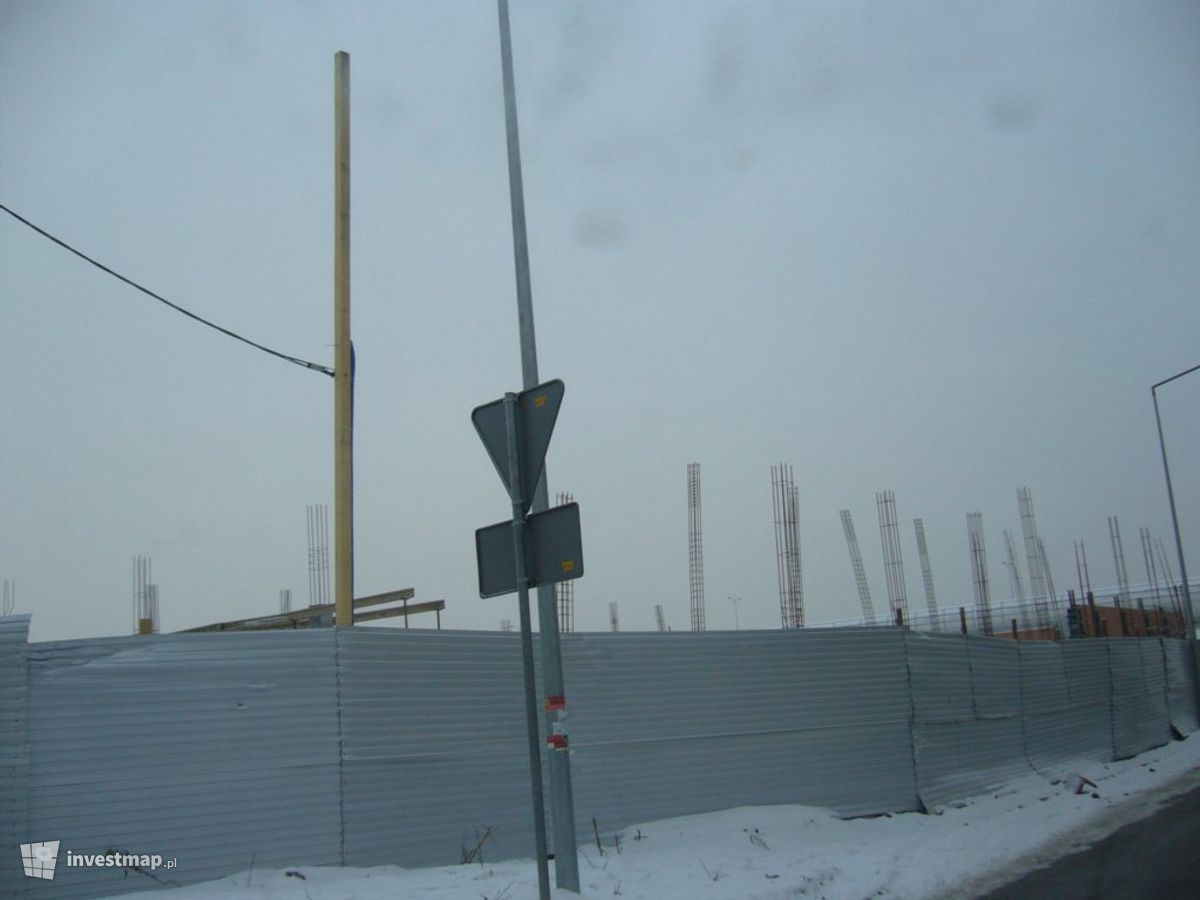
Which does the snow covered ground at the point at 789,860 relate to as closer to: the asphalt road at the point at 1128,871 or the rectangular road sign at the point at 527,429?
Answer: the asphalt road at the point at 1128,871

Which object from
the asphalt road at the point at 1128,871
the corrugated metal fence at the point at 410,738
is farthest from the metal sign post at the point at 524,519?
the asphalt road at the point at 1128,871

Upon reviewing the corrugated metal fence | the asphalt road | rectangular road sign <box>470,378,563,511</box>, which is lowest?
the asphalt road

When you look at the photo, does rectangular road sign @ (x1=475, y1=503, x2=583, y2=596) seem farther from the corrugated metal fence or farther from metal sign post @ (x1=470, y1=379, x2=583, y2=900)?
the corrugated metal fence

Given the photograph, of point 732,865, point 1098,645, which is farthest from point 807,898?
point 1098,645

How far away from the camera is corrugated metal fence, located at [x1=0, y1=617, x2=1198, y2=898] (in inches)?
324

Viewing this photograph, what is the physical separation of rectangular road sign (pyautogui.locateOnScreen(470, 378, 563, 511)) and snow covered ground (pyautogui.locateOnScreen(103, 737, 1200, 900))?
3.16 m

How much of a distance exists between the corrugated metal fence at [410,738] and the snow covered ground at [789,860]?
12.9 inches

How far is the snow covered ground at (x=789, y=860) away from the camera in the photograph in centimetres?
848

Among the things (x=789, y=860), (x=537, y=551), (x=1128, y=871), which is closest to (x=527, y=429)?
(x=537, y=551)

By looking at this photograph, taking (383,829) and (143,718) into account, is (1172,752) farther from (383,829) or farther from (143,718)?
(143,718)

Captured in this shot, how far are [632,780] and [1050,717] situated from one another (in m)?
11.5

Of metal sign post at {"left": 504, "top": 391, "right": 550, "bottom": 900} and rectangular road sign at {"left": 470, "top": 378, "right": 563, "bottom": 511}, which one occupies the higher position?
rectangular road sign at {"left": 470, "top": 378, "right": 563, "bottom": 511}

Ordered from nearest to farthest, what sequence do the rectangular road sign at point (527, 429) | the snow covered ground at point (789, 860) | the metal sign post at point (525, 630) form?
the metal sign post at point (525, 630) → the rectangular road sign at point (527, 429) → the snow covered ground at point (789, 860)

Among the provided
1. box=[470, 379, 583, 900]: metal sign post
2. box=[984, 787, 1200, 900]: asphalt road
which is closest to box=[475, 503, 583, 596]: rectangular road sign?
box=[470, 379, 583, 900]: metal sign post
